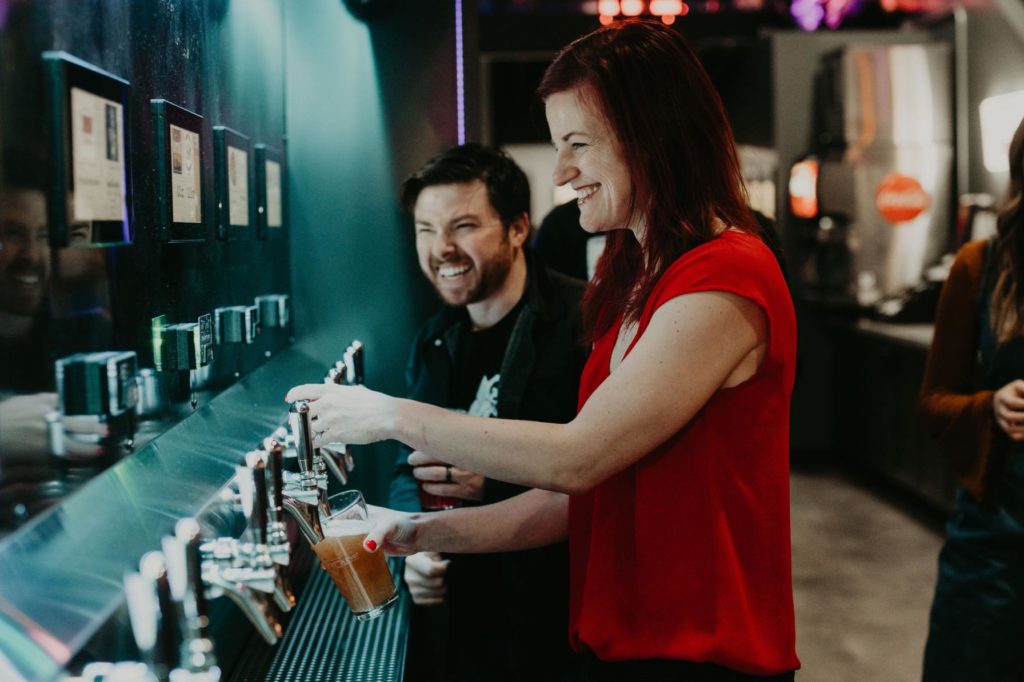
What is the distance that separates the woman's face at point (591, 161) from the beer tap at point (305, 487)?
18.4 inches

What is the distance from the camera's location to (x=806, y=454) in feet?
24.5

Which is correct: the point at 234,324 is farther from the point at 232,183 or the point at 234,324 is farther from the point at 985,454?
the point at 985,454

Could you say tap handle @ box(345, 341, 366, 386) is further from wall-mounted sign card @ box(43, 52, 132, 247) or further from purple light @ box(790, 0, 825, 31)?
purple light @ box(790, 0, 825, 31)

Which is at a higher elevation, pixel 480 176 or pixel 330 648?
pixel 480 176

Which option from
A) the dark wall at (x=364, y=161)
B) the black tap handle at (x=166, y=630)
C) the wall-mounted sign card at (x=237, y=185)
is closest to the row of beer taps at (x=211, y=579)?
the black tap handle at (x=166, y=630)

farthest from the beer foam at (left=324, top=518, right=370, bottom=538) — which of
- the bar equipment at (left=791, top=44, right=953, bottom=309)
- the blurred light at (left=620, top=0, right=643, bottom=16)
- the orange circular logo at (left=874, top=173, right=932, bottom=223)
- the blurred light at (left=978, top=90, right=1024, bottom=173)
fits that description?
the blurred light at (left=620, top=0, right=643, bottom=16)

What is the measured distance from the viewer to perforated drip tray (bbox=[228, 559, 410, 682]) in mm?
1675

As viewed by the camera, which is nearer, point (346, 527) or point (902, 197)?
point (346, 527)

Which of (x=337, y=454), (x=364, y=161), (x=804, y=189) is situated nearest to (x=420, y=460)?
(x=337, y=454)

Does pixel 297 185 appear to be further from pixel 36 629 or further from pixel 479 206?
pixel 36 629

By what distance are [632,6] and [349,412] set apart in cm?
812

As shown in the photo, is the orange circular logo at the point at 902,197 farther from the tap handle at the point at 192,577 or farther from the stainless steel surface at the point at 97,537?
the tap handle at the point at 192,577

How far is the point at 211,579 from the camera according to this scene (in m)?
1.12

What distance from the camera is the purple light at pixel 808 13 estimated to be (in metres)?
8.31
